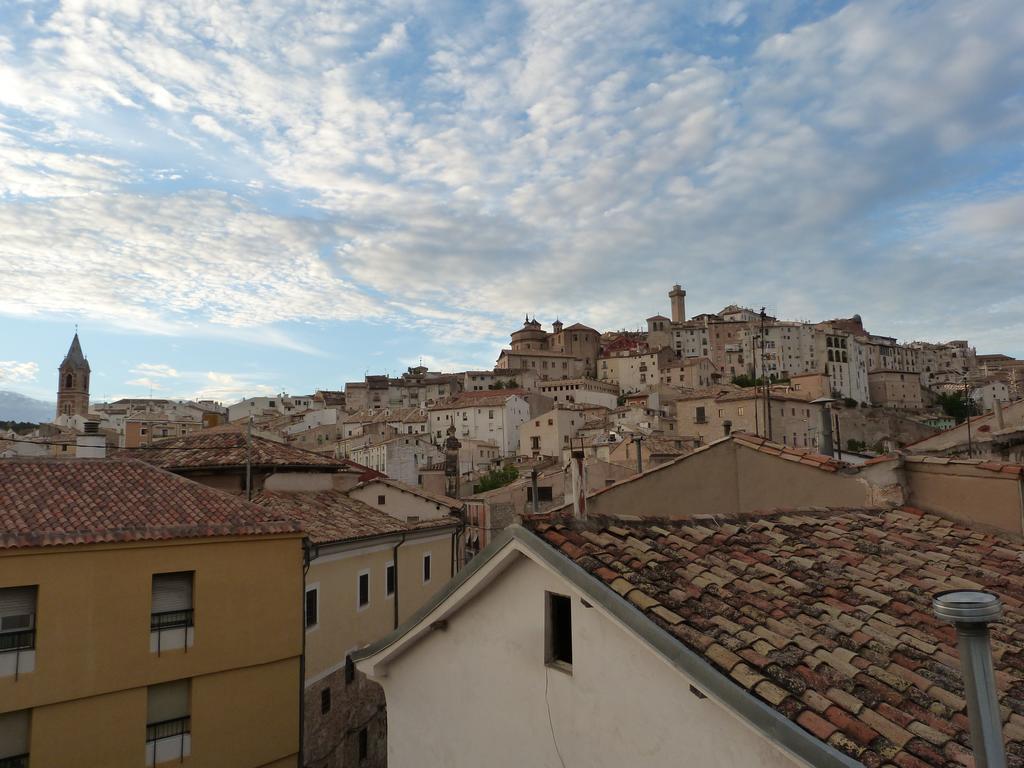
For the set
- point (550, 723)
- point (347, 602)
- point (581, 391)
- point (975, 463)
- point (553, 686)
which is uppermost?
point (581, 391)

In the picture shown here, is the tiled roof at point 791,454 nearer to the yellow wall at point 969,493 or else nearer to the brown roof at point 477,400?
the yellow wall at point 969,493

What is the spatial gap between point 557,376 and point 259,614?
89.7 metres

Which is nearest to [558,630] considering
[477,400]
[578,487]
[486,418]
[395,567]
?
[578,487]

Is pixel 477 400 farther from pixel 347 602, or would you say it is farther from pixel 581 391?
pixel 347 602

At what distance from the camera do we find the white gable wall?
3.94 m

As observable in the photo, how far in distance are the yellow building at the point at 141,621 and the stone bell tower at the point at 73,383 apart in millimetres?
102242

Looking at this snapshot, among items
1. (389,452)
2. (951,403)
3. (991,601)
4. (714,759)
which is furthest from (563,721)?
(951,403)

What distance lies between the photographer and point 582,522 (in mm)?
5324

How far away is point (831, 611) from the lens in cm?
Result: 464

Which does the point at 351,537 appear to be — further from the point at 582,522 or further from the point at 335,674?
the point at 582,522

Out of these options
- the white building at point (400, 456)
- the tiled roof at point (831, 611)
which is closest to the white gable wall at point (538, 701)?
the tiled roof at point (831, 611)

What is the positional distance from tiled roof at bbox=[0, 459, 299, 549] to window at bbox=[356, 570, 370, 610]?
4286mm

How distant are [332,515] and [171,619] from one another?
19.7ft

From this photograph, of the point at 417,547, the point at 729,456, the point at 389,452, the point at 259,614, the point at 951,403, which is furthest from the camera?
the point at 951,403
